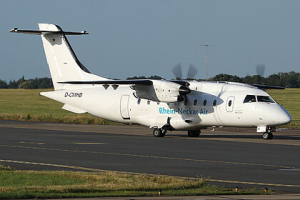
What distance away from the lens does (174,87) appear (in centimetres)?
3353

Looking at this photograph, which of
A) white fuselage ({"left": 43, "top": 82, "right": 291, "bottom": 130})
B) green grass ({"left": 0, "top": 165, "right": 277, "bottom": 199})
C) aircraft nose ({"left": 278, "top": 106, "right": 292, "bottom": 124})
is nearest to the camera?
green grass ({"left": 0, "top": 165, "right": 277, "bottom": 199})

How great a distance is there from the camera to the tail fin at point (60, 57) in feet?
131

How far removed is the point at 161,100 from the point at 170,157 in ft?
Result: 37.9

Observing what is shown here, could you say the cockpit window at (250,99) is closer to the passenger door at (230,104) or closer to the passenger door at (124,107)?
the passenger door at (230,104)

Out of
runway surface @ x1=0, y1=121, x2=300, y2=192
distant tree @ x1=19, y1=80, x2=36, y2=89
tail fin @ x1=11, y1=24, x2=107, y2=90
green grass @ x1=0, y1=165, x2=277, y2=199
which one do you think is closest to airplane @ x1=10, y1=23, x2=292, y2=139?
tail fin @ x1=11, y1=24, x2=107, y2=90

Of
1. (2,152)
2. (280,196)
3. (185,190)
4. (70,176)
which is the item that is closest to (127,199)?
(185,190)

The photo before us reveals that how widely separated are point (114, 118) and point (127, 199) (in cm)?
2509

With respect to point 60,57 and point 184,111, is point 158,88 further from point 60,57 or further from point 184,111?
point 60,57

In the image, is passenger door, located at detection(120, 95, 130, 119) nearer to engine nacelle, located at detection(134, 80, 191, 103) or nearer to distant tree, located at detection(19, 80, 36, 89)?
engine nacelle, located at detection(134, 80, 191, 103)

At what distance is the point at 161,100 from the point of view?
34125 millimetres

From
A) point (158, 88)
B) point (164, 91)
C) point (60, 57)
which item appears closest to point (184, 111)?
point (164, 91)

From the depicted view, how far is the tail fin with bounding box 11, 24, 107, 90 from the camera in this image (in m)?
40.0

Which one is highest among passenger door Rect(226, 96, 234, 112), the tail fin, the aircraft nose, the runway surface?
the tail fin

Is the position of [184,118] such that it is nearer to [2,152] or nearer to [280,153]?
[280,153]
